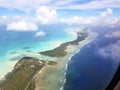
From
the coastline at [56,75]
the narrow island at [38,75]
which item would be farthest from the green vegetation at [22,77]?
the coastline at [56,75]

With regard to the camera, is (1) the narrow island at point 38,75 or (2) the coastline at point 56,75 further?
(1) the narrow island at point 38,75

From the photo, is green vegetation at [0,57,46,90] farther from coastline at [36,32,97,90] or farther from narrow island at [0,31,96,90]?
coastline at [36,32,97,90]

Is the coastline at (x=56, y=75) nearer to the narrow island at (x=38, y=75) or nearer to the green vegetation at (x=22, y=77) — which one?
the narrow island at (x=38, y=75)

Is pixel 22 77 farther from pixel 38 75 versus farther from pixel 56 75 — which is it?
pixel 56 75

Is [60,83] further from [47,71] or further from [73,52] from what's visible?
[73,52]

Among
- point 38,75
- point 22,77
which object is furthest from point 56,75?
point 22,77

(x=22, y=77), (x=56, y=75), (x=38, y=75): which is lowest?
(x=56, y=75)

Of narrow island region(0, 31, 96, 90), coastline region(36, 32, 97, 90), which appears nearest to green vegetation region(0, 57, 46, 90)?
narrow island region(0, 31, 96, 90)

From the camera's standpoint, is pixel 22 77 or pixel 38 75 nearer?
pixel 22 77

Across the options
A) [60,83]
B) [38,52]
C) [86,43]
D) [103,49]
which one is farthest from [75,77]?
[86,43]
